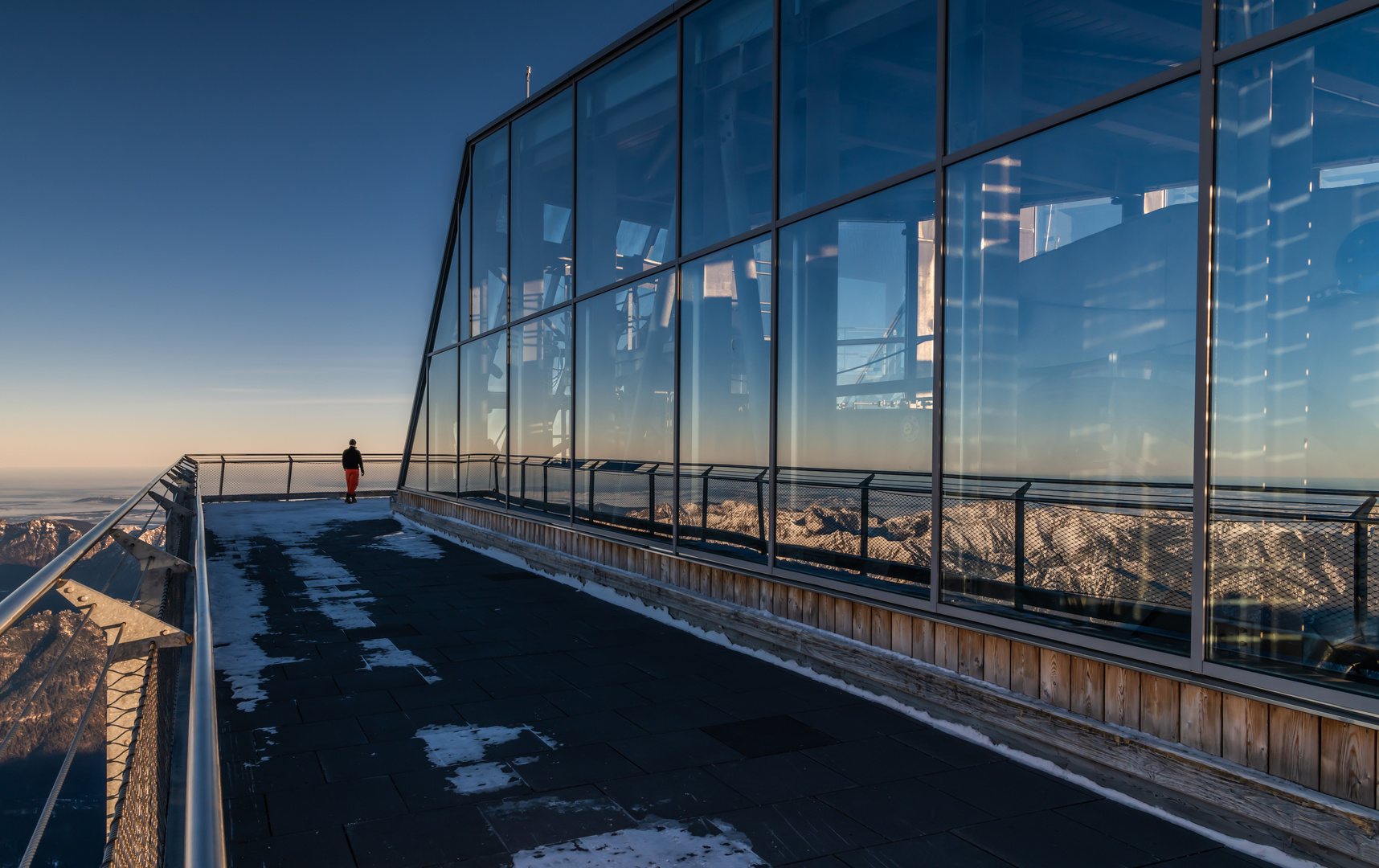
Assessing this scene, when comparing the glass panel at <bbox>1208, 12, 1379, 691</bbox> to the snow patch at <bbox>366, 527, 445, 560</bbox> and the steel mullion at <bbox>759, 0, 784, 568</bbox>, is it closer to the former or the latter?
the steel mullion at <bbox>759, 0, 784, 568</bbox>

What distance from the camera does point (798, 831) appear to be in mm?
3371

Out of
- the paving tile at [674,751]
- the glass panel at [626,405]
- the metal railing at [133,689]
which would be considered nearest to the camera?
the metal railing at [133,689]

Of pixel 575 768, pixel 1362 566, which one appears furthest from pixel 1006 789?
pixel 575 768

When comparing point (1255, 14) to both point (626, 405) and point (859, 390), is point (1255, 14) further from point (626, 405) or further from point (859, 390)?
point (626, 405)

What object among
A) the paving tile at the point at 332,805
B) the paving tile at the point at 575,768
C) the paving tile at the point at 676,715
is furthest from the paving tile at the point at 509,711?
the paving tile at the point at 332,805

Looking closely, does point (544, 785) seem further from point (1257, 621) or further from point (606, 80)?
point (606, 80)

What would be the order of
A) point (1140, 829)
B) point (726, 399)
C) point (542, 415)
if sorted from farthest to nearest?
point (542, 415)
point (726, 399)
point (1140, 829)

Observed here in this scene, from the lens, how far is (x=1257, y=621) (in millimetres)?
3709

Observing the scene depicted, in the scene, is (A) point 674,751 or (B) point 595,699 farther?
(B) point 595,699

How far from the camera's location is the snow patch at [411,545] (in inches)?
441

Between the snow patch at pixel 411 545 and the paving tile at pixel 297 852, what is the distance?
7.72 metres

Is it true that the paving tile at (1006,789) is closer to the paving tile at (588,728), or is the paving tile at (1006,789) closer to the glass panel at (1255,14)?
the paving tile at (588,728)

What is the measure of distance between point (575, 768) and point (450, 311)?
11.4 m

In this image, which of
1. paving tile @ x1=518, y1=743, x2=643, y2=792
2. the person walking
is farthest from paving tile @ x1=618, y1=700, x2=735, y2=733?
the person walking
